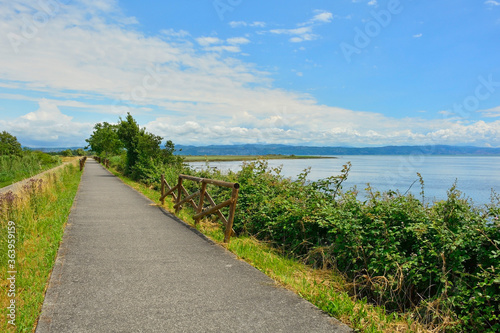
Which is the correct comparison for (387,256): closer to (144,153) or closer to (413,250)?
(413,250)

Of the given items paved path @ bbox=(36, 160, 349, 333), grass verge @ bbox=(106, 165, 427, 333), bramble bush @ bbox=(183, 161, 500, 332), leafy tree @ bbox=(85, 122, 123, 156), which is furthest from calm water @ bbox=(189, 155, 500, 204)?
leafy tree @ bbox=(85, 122, 123, 156)

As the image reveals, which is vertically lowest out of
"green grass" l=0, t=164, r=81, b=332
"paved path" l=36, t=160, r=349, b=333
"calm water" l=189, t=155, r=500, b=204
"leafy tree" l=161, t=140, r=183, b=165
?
"calm water" l=189, t=155, r=500, b=204

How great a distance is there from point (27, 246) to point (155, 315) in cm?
371

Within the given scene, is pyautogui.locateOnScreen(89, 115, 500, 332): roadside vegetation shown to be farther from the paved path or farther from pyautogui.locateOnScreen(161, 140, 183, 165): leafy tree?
pyautogui.locateOnScreen(161, 140, 183, 165): leafy tree

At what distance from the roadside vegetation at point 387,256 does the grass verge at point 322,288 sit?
13 mm

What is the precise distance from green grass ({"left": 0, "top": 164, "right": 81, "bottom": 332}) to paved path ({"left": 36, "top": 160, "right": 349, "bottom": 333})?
0.44ft

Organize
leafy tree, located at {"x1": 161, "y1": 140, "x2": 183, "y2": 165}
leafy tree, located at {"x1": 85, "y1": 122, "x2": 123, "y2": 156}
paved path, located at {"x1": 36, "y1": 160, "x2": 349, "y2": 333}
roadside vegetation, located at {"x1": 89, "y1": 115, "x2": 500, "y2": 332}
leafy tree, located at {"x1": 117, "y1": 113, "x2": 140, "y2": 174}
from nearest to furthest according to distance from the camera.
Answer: paved path, located at {"x1": 36, "y1": 160, "x2": 349, "y2": 333} < roadside vegetation, located at {"x1": 89, "y1": 115, "x2": 500, "y2": 332} < leafy tree, located at {"x1": 161, "y1": 140, "x2": 183, "y2": 165} < leafy tree, located at {"x1": 117, "y1": 113, "x2": 140, "y2": 174} < leafy tree, located at {"x1": 85, "y1": 122, "x2": 123, "y2": 156}

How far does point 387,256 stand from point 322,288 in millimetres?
928

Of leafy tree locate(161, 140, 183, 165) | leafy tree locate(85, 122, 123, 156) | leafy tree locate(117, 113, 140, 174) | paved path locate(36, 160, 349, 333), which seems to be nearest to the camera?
paved path locate(36, 160, 349, 333)

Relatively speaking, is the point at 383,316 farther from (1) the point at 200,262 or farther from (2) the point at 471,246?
(1) the point at 200,262

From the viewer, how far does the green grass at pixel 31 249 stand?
138 inches

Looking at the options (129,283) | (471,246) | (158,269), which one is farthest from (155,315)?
(471,246)

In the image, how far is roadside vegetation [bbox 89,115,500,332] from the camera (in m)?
3.43

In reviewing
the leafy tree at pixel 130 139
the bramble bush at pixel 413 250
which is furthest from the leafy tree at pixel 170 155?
the bramble bush at pixel 413 250
